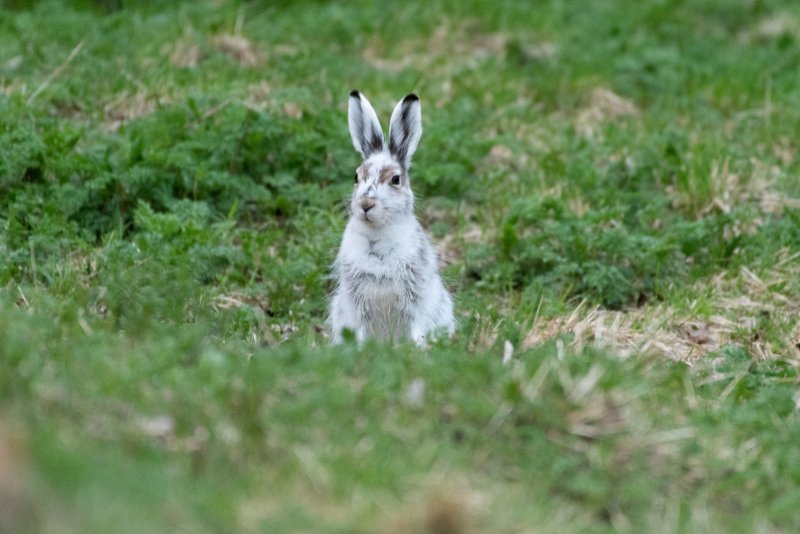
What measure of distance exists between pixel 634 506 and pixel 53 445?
2.27m

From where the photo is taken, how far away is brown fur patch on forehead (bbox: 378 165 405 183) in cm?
789

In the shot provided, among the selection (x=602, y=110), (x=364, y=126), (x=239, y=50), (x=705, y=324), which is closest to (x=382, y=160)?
(x=364, y=126)

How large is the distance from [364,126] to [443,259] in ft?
5.76

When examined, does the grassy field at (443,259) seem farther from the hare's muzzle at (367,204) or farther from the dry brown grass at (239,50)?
the hare's muzzle at (367,204)

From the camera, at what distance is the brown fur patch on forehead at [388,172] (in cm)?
789

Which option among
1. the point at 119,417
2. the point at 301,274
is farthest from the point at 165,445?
the point at 301,274

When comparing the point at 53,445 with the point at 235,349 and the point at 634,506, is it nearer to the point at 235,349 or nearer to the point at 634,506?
the point at 235,349

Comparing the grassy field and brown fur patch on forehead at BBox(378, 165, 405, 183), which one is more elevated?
brown fur patch on forehead at BBox(378, 165, 405, 183)

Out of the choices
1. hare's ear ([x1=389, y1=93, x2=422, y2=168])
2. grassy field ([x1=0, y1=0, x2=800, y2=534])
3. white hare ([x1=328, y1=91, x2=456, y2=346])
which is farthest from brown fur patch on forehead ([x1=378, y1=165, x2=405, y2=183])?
grassy field ([x1=0, y1=0, x2=800, y2=534])

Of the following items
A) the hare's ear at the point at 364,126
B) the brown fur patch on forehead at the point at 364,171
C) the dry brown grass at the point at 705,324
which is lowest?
the dry brown grass at the point at 705,324

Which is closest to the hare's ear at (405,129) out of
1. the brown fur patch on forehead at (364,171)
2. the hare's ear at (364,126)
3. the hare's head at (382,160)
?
the hare's head at (382,160)

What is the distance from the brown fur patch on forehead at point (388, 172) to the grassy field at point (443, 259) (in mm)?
1057

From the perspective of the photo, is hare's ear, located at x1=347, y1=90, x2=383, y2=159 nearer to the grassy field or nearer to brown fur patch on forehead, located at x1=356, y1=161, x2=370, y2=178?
brown fur patch on forehead, located at x1=356, y1=161, x2=370, y2=178

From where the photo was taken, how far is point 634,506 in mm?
5152
